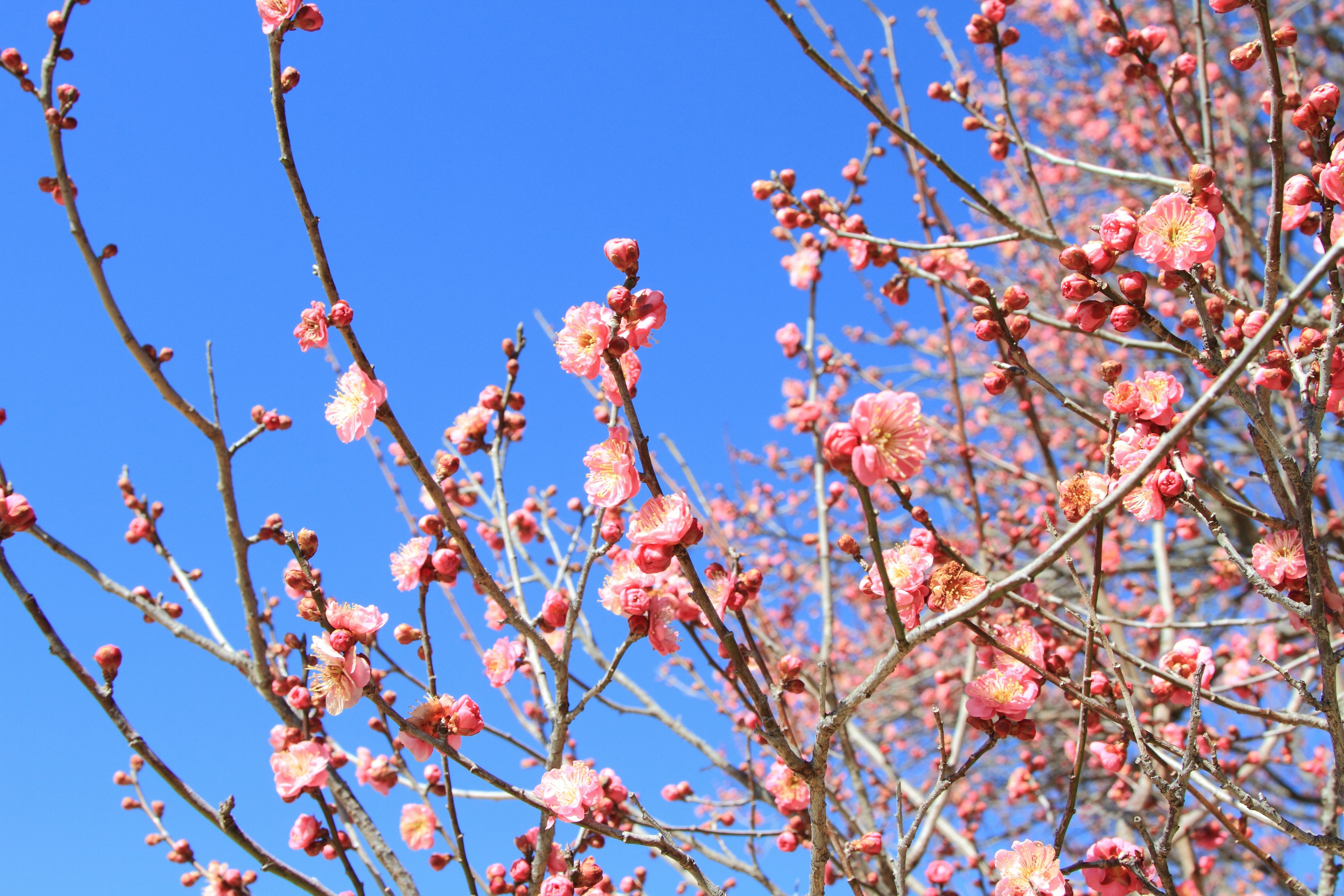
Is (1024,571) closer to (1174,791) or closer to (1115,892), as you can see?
(1174,791)

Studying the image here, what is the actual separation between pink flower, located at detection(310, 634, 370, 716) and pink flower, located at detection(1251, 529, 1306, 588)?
184 cm

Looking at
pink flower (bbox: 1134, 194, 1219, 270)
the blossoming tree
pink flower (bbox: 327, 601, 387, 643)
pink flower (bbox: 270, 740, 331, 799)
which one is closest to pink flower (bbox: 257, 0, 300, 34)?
the blossoming tree

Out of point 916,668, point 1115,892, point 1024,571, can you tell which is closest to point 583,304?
point 1024,571

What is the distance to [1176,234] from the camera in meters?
1.84

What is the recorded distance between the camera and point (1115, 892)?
1.88m

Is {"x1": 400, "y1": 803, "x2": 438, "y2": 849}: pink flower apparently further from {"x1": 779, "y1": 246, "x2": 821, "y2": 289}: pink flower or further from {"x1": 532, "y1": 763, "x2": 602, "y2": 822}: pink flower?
{"x1": 779, "y1": 246, "x2": 821, "y2": 289}: pink flower

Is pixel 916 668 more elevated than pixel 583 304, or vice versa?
pixel 916 668

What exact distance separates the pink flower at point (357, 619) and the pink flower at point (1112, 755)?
172cm

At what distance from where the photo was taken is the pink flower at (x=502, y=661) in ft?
7.89

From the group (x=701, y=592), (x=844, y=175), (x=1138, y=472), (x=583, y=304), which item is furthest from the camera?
(x=844, y=175)

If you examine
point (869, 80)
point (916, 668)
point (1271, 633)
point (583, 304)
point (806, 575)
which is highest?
point (806, 575)

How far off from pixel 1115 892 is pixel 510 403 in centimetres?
187

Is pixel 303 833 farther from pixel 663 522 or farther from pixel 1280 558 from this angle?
pixel 1280 558

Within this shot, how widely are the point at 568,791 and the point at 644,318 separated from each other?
102 centimetres
